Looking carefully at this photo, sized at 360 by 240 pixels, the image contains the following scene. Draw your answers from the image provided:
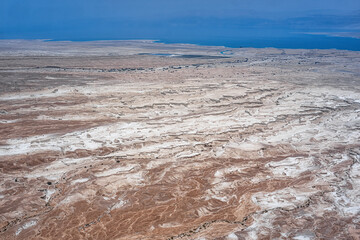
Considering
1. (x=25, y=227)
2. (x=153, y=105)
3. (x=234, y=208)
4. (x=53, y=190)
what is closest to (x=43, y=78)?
(x=153, y=105)

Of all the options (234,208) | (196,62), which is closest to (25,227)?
(234,208)

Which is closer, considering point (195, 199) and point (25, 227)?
point (25, 227)

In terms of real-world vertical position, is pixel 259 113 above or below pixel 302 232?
above

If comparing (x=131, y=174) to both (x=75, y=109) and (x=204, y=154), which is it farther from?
(x=75, y=109)

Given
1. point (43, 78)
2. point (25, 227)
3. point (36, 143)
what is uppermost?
point (43, 78)

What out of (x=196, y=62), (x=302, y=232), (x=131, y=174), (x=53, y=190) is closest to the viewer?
(x=302, y=232)

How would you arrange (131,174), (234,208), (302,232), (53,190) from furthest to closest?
(131,174) < (53,190) < (234,208) < (302,232)

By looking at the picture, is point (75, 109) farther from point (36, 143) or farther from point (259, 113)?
point (259, 113)
